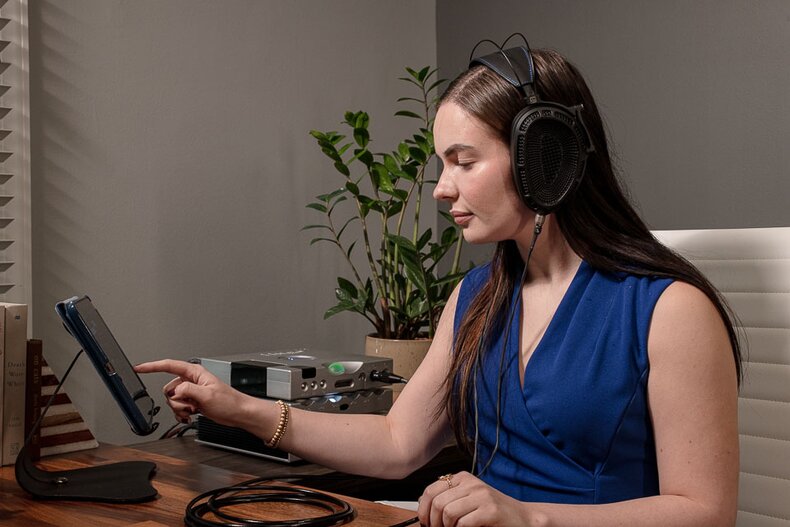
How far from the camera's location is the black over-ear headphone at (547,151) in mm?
1122

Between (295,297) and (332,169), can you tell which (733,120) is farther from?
(295,297)

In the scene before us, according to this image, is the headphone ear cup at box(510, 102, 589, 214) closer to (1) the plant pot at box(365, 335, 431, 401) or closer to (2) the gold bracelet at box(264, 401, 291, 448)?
(2) the gold bracelet at box(264, 401, 291, 448)

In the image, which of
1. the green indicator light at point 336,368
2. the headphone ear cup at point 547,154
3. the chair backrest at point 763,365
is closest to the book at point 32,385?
the green indicator light at point 336,368

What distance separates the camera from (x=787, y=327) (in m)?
1.34

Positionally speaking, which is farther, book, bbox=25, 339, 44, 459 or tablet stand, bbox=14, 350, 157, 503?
book, bbox=25, 339, 44, 459

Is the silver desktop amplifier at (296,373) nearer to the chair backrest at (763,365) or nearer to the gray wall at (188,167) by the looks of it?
the gray wall at (188,167)

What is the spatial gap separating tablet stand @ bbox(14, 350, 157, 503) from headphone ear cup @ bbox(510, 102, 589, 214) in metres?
0.64

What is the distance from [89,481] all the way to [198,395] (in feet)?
0.64

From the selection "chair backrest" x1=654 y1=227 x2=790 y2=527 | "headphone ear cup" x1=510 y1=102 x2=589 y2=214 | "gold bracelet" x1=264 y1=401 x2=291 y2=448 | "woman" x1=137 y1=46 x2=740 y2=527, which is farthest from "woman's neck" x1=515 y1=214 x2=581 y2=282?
"gold bracelet" x1=264 y1=401 x2=291 y2=448

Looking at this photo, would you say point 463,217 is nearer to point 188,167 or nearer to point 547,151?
point 547,151

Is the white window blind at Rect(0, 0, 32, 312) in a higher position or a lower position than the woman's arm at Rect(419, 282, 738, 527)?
higher

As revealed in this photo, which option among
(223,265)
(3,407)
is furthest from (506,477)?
(223,265)

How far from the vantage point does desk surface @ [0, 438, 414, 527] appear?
1.10 meters

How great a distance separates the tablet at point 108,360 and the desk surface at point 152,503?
0.11m
